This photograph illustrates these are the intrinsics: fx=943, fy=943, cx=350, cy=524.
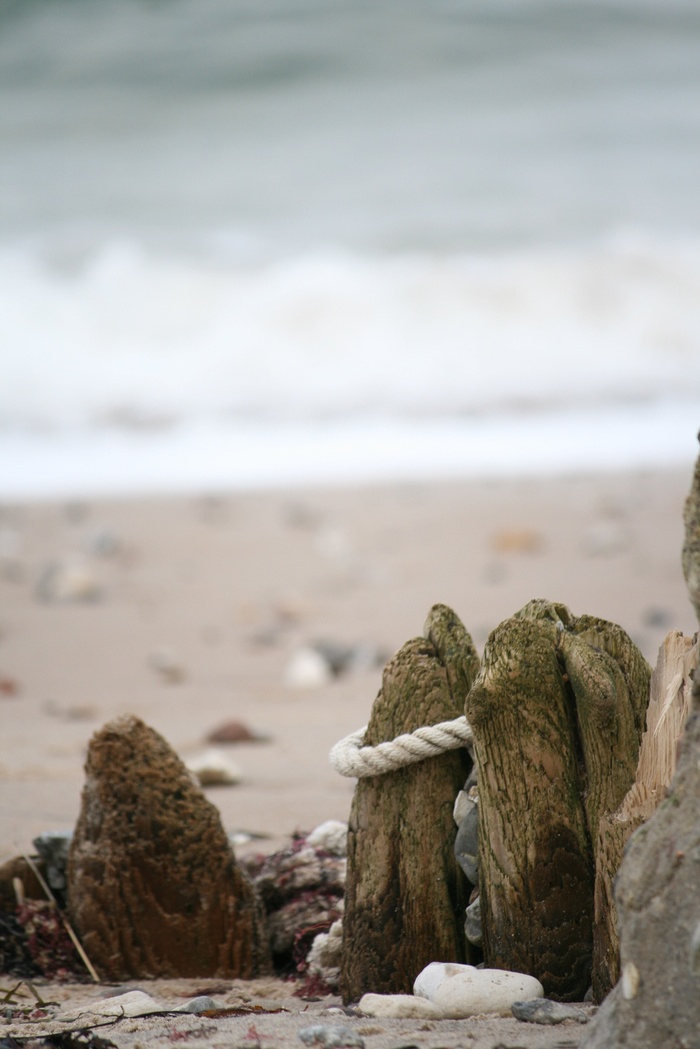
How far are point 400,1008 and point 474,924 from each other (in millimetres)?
267

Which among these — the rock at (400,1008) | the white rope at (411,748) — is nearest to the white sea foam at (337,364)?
the white rope at (411,748)

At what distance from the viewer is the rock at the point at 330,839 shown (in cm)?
248

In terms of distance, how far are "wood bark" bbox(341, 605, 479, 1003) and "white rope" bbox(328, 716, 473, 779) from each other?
47 millimetres

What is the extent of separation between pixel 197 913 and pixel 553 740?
3.40 feet

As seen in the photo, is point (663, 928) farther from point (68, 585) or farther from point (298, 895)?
point (68, 585)

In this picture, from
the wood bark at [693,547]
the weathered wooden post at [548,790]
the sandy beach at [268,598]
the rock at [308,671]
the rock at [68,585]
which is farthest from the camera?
the rock at [68,585]

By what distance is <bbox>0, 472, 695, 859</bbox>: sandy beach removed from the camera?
199 inches

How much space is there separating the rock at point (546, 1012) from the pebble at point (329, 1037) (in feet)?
0.93

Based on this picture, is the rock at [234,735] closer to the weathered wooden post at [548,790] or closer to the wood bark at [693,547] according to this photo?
the weathered wooden post at [548,790]

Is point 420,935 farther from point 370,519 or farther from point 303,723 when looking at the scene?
point 370,519

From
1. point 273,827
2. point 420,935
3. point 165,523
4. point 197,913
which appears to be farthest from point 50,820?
point 165,523

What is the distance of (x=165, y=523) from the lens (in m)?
8.00

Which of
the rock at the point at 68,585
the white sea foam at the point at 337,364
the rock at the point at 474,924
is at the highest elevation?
the white sea foam at the point at 337,364

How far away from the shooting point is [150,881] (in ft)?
7.27
